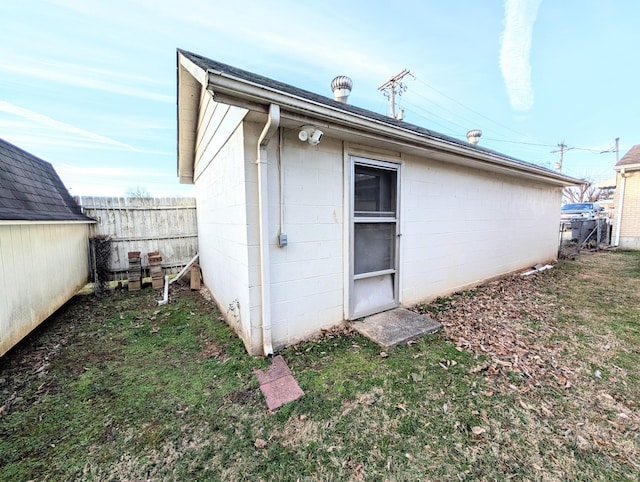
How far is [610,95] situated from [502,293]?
17.0 metres

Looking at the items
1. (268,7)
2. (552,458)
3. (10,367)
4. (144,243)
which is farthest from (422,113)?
(10,367)

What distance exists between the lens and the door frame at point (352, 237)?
3441mm

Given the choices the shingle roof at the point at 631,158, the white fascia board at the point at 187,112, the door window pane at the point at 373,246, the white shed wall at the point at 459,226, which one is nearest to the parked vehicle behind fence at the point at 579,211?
the shingle roof at the point at 631,158

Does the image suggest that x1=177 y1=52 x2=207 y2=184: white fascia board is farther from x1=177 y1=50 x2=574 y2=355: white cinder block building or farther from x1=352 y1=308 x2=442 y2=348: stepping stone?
x1=352 y1=308 x2=442 y2=348: stepping stone

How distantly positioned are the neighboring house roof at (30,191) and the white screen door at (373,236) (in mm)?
4252

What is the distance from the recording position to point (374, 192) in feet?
12.6

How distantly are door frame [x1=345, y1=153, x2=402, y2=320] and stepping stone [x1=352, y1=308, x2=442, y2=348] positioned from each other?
132mm

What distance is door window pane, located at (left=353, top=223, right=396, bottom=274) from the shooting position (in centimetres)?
370

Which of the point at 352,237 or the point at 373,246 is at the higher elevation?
the point at 352,237

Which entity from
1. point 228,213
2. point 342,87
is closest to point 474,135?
point 342,87

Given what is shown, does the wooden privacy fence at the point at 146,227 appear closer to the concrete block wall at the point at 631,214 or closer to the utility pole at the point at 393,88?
the utility pole at the point at 393,88

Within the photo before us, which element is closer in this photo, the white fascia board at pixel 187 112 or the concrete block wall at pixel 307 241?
the concrete block wall at pixel 307 241

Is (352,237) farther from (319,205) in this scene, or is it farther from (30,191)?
(30,191)

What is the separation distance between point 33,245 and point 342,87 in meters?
5.66
